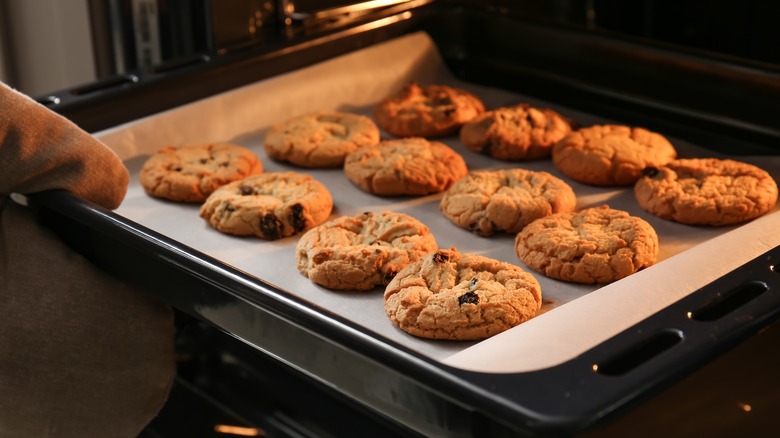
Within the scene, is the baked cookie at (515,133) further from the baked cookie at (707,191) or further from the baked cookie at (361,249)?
the baked cookie at (361,249)

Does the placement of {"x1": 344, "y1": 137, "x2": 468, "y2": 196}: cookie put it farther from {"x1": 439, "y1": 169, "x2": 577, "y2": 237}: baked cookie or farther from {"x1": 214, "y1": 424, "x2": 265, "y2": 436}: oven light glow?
{"x1": 214, "y1": 424, "x2": 265, "y2": 436}: oven light glow

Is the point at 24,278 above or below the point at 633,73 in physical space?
below

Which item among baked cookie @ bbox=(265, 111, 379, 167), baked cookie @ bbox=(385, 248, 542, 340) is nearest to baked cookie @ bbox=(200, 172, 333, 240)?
baked cookie @ bbox=(265, 111, 379, 167)

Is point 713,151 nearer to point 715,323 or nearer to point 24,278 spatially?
point 715,323

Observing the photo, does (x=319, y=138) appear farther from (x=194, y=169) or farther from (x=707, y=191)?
(x=707, y=191)

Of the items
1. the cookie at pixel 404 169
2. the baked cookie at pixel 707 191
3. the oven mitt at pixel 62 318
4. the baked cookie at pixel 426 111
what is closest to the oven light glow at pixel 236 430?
the oven mitt at pixel 62 318

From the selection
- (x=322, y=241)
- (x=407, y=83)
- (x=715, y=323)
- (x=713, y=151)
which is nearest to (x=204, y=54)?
(x=407, y=83)
